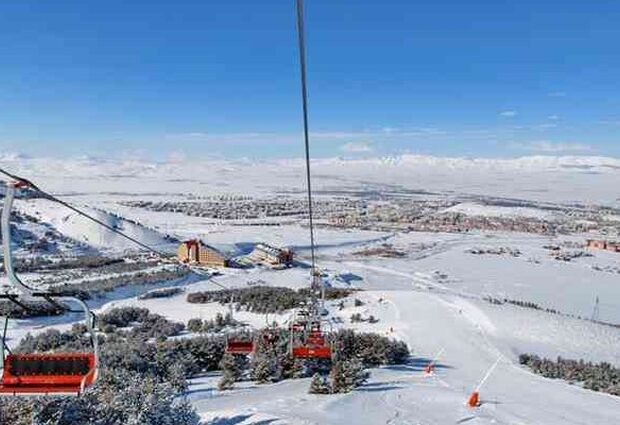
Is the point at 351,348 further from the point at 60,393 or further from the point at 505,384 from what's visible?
the point at 60,393

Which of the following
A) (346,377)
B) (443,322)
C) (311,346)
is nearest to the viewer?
(311,346)

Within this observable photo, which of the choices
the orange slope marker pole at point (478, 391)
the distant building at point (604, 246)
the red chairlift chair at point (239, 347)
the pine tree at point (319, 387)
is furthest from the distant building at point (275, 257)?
the distant building at point (604, 246)

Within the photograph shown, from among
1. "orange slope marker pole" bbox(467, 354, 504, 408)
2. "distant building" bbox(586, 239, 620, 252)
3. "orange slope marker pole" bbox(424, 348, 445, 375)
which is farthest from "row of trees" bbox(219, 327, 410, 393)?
"distant building" bbox(586, 239, 620, 252)

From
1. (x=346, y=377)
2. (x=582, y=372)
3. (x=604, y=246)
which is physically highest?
(x=346, y=377)

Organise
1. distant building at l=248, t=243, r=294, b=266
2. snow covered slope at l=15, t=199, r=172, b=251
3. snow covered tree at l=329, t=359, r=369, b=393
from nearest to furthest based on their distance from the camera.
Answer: snow covered tree at l=329, t=359, r=369, b=393, distant building at l=248, t=243, r=294, b=266, snow covered slope at l=15, t=199, r=172, b=251

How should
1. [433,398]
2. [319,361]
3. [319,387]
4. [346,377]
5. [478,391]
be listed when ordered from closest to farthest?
1. [433,398]
2. [319,387]
3. [346,377]
4. [478,391]
5. [319,361]

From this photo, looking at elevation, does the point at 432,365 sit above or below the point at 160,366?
below

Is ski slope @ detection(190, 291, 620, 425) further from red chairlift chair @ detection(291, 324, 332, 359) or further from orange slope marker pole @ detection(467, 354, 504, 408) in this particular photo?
red chairlift chair @ detection(291, 324, 332, 359)

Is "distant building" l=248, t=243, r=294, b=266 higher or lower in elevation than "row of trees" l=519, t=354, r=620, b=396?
higher

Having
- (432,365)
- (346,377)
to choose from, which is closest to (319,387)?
(346,377)

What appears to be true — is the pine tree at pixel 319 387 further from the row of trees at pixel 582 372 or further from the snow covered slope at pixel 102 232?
the snow covered slope at pixel 102 232

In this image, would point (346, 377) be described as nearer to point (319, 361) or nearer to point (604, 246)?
point (319, 361)
